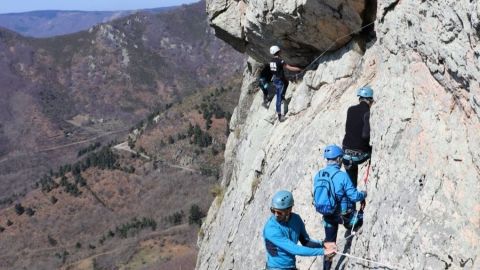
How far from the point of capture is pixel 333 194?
8.38 metres

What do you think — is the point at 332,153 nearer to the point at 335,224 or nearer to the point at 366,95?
the point at 335,224

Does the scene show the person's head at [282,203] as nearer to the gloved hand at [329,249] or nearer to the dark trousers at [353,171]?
the gloved hand at [329,249]

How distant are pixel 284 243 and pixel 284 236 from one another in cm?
14

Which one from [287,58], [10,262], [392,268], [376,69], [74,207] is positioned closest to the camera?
[392,268]

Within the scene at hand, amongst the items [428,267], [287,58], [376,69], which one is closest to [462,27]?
[428,267]

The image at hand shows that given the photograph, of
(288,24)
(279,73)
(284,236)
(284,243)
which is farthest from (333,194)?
(279,73)

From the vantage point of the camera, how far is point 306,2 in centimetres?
1423

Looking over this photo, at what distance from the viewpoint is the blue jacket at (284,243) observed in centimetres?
754

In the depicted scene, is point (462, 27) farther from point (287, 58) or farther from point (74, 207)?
point (74, 207)

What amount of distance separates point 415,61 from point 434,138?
5.82 feet

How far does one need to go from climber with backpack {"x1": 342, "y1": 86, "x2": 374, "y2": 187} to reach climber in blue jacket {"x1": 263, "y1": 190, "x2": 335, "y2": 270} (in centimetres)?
243

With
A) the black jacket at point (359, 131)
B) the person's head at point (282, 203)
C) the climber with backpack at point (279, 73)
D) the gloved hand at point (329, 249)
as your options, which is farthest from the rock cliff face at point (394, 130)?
the person's head at point (282, 203)

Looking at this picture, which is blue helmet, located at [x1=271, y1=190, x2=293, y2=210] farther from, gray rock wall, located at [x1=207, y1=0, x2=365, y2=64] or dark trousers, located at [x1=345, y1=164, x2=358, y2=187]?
gray rock wall, located at [x1=207, y1=0, x2=365, y2=64]

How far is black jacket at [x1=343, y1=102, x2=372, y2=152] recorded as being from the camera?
33.0ft
